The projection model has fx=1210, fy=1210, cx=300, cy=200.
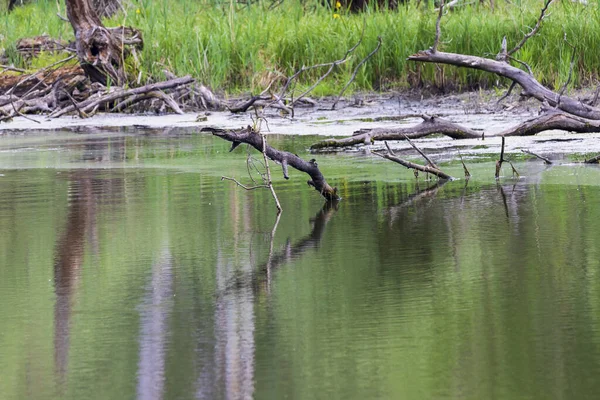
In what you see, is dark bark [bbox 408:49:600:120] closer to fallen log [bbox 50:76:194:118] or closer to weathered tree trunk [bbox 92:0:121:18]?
fallen log [bbox 50:76:194:118]

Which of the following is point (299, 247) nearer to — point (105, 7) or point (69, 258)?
point (69, 258)

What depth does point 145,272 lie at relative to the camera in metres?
4.22

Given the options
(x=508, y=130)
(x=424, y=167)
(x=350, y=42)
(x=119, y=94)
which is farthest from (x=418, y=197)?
(x=119, y=94)

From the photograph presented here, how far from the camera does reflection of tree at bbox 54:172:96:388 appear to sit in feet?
10.6

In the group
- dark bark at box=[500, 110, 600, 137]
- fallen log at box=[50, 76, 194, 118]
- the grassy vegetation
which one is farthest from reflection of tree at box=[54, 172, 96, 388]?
the grassy vegetation

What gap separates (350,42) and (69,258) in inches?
309

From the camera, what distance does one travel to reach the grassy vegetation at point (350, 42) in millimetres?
10773

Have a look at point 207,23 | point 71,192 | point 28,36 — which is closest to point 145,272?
point 71,192

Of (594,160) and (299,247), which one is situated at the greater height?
(594,160)

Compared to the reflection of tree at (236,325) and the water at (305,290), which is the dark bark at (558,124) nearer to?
the water at (305,290)

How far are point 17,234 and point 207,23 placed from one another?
8.35m

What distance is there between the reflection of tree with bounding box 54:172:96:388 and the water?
0.01 m

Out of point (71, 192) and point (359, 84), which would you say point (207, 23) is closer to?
point (359, 84)

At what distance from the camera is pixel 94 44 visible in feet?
39.4
